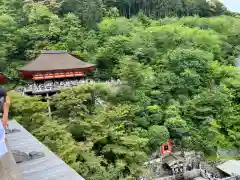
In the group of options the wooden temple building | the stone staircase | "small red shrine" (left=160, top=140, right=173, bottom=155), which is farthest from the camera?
the wooden temple building

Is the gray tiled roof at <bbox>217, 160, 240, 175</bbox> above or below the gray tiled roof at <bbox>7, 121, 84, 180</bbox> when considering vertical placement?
below

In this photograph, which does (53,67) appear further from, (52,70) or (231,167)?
(231,167)

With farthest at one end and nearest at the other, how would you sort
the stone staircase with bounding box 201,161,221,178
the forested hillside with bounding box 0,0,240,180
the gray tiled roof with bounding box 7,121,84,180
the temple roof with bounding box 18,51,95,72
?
the temple roof with bounding box 18,51,95,72 < the stone staircase with bounding box 201,161,221,178 < the forested hillside with bounding box 0,0,240,180 < the gray tiled roof with bounding box 7,121,84,180

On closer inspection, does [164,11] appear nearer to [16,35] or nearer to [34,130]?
[16,35]

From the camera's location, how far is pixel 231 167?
15.2 m

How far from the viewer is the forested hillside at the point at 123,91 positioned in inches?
495

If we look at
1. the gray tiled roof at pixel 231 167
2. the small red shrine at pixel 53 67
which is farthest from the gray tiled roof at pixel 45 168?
the small red shrine at pixel 53 67

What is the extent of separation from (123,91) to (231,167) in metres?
7.68

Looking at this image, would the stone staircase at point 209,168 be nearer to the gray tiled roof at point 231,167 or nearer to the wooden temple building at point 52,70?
the gray tiled roof at point 231,167

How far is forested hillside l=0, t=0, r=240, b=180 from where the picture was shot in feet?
41.3

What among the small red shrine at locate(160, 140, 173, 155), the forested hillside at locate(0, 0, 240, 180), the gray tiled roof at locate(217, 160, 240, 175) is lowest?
the gray tiled roof at locate(217, 160, 240, 175)


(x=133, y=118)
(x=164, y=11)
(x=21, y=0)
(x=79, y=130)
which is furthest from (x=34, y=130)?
(x=164, y=11)

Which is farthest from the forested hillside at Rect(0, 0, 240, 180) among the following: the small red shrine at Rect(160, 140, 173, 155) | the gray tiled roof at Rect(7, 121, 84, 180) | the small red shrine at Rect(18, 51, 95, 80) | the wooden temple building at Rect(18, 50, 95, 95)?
the gray tiled roof at Rect(7, 121, 84, 180)

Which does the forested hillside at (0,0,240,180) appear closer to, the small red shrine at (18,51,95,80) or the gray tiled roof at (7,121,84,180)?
the small red shrine at (18,51,95,80)
